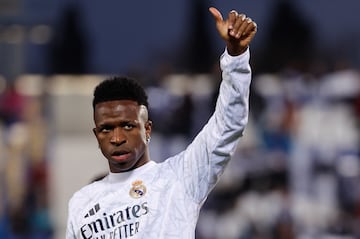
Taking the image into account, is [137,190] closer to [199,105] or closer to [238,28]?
[238,28]

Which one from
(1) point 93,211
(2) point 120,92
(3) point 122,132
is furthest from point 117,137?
(1) point 93,211

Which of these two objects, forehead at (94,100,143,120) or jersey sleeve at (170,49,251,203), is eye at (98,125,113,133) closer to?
forehead at (94,100,143,120)

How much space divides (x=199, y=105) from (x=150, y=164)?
23.2 ft

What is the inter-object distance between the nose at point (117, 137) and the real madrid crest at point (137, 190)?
193 millimetres

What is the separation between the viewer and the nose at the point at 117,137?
3908 millimetres

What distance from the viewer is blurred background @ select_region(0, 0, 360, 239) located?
11.2 m

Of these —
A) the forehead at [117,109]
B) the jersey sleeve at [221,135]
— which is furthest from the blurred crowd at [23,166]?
the jersey sleeve at [221,135]

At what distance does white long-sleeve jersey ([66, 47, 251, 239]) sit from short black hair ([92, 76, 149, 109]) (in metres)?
0.27

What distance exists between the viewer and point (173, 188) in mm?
3936

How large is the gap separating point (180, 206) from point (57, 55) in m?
8.08

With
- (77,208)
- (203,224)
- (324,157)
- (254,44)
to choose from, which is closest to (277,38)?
(254,44)

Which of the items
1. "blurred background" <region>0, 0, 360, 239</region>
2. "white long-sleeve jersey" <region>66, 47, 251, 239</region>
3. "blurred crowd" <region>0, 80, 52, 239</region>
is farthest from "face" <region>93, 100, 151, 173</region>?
"blurred crowd" <region>0, 80, 52, 239</region>

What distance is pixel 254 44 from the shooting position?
38.4ft

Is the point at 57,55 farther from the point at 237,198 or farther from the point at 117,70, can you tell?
the point at 237,198
